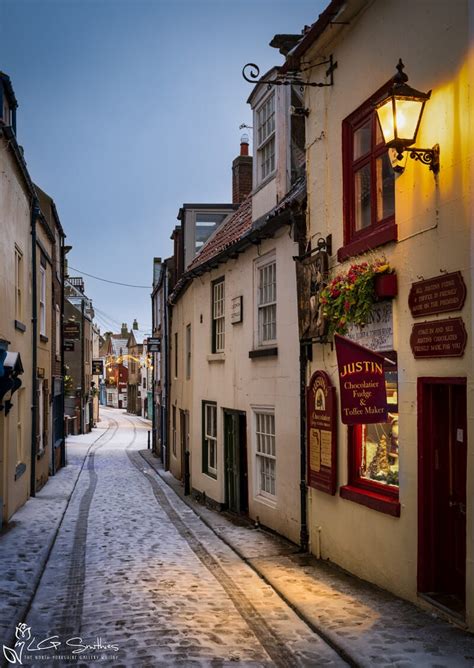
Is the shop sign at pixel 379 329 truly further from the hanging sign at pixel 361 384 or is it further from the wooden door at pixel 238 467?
the wooden door at pixel 238 467

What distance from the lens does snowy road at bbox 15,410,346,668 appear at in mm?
6293

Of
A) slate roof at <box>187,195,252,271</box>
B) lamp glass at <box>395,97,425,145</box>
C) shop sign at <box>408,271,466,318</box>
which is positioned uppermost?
slate roof at <box>187,195,252,271</box>

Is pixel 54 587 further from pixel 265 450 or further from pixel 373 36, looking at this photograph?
pixel 373 36

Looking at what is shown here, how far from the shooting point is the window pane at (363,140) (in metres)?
8.84

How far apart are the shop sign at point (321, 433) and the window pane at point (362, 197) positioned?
218 cm

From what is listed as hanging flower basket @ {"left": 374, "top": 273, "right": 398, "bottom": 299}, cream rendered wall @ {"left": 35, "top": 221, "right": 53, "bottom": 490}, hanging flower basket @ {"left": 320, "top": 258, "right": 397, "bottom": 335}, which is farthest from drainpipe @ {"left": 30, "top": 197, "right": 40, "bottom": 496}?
hanging flower basket @ {"left": 374, "top": 273, "right": 398, "bottom": 299}

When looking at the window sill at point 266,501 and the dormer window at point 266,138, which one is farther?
the dormer window at point 266,138

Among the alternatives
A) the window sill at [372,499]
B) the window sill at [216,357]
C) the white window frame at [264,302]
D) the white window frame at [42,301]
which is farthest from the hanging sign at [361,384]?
the white window frame at [42,301]

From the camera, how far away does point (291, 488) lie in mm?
11266

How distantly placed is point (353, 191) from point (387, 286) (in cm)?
198

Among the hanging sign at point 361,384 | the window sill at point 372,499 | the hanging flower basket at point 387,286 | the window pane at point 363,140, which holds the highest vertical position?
the window pane at point 363,140

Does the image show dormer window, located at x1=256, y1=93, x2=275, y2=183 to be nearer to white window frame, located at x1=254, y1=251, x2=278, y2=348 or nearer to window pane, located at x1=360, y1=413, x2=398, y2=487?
white window frame, located at x1=254, y1=251, x2=278, y2=348

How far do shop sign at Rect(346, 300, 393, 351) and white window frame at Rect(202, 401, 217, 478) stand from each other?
28.0 feet

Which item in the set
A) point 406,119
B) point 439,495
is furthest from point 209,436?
point 406,119
